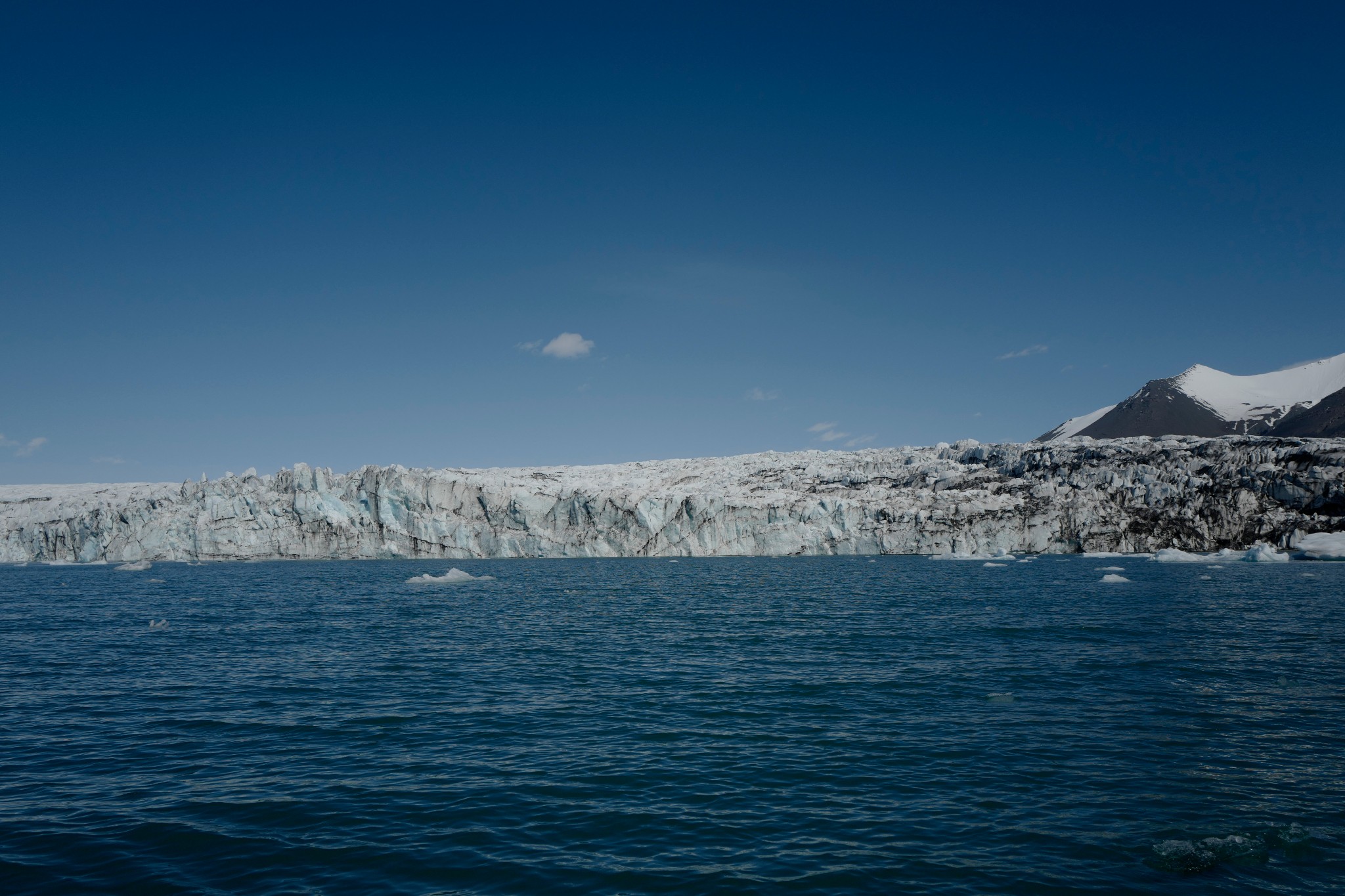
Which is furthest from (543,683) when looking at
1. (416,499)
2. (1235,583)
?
(416,499)

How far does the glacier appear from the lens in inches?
3113

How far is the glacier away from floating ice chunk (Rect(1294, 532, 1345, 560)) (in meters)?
11.2

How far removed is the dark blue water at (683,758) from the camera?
932 cm

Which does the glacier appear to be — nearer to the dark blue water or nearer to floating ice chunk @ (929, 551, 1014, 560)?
floating ice chunk @ (929, 551, 1014, 560)

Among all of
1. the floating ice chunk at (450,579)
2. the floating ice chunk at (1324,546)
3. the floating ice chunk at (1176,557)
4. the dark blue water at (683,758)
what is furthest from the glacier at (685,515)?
the dark blue water at (683,758)

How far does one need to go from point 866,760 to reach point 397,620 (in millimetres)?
24077

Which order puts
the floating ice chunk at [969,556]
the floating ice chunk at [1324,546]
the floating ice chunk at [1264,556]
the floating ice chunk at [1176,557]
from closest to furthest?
the floating ice chunk at [1324,546]
the floating ice chunk at [1264,556]
the floating ice chunk at [1176,557]
the floating ice chunk at [969,556]

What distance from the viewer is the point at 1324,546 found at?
62.0 m

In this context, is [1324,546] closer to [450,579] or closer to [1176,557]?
[1176,557]

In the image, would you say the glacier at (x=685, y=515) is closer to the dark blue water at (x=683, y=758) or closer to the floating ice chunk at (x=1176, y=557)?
the floating ice chunk at (x=1176, y=557)

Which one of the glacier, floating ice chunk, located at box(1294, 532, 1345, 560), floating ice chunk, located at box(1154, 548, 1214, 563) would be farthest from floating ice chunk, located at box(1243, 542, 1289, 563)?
the glacier

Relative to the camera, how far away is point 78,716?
16625 millimetres

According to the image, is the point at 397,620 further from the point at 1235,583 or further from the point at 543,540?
the point at 543,540

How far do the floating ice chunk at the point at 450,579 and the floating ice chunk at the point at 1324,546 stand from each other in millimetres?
64250
